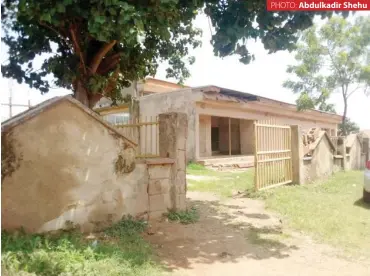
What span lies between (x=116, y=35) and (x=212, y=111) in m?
9.05

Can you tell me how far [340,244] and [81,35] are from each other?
6168mm

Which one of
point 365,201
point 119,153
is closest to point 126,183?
point 119,153

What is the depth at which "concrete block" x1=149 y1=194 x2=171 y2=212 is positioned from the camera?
5.32 m

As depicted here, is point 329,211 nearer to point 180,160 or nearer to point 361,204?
point 361,204

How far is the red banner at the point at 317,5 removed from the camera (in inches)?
177

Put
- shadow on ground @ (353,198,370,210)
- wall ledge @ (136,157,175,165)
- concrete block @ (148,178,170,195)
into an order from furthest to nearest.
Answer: shadow on ground @ (353,198,370,210) → concrete block @ (148,178,170,195) → wall ledge @ (136,157,175,165)

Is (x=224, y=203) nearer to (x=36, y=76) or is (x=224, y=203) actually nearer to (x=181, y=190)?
(x=181, y=190)

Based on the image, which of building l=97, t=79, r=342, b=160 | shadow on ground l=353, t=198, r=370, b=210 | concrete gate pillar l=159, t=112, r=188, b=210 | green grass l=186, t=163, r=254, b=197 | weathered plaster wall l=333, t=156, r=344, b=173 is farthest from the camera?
building l=97, t=79, r=342, b=160

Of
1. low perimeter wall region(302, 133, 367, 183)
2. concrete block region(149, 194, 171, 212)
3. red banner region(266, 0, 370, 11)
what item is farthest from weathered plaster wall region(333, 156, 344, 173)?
concrete block region(149, 194, 171, 212)

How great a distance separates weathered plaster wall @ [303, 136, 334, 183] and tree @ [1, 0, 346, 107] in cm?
477

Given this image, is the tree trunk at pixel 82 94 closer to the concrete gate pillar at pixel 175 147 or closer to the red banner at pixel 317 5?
the concrete gate pillar at pixel 175 147

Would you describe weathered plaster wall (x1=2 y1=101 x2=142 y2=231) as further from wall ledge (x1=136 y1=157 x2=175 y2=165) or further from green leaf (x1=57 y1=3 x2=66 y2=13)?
green leaf (x1=57 y1=3 x2=66 y2=13)

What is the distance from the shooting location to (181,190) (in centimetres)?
575

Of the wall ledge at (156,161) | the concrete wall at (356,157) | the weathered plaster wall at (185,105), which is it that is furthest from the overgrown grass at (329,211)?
the weathered plaster wall at (185,105)
